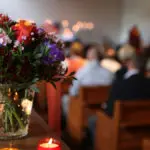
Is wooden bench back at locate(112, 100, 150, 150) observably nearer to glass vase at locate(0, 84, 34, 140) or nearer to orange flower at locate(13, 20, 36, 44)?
glass vase at locate(0, 84, 34, 140)

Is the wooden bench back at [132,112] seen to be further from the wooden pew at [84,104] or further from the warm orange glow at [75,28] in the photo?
the warm orange glow at [75,28]

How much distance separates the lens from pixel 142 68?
11.4ft

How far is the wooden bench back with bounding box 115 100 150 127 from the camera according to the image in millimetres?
2797

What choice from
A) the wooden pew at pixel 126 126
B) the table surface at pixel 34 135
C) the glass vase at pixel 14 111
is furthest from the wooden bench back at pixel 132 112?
the glass vase at pixel 14 111

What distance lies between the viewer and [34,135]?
137 cm

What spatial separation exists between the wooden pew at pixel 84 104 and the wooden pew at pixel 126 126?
52 cm

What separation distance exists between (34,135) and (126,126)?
1759mm

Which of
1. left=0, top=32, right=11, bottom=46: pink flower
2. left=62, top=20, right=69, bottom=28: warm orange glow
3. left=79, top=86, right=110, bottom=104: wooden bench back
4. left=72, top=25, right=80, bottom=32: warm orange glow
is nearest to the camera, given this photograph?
left=0, top=32, right=11, bottom=46: pink flower

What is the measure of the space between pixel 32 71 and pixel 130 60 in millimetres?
2398

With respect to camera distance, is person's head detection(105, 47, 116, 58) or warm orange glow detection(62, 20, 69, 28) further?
warm orange glow detection(62, 20, 69, 28)

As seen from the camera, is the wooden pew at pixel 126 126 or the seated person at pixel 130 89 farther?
the seated person at pixel 130 89

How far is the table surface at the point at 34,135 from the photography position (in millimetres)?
1246

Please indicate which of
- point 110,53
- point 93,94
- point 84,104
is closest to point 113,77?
point 93,94

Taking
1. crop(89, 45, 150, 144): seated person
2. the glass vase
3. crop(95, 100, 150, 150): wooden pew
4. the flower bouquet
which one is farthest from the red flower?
crop(89, 45, 150, 144): seated person
